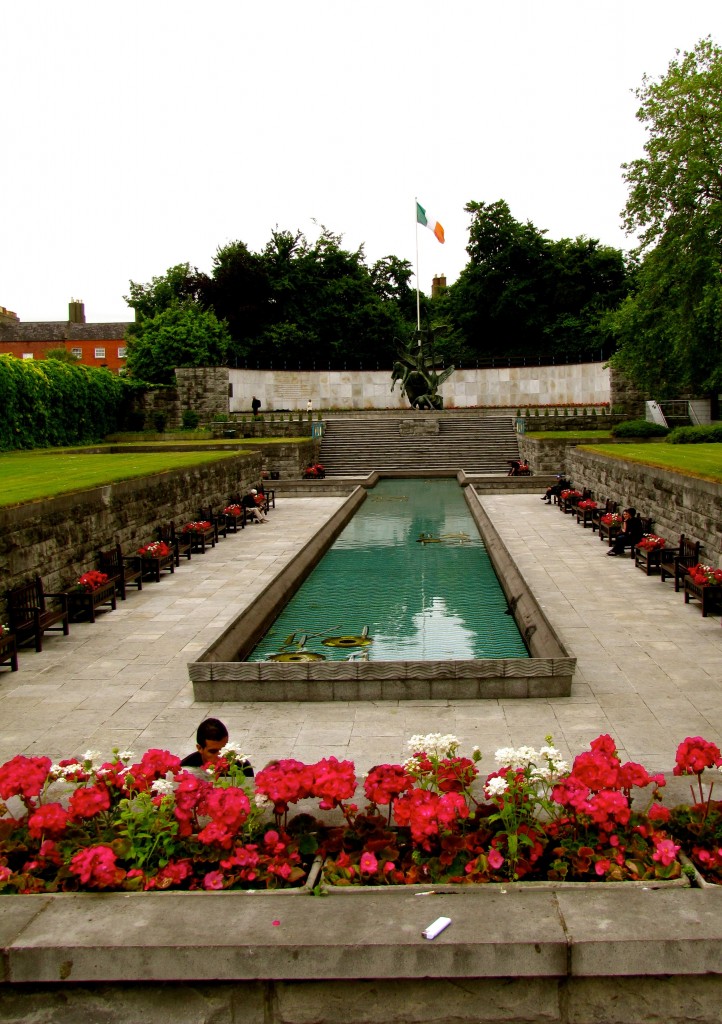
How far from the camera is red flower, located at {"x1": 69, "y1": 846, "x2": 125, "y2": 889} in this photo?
412 centimetres

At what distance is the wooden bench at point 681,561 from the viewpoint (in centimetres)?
1243

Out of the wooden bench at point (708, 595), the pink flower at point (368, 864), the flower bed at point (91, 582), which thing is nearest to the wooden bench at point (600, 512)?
the wooden bench at point (708, 595)

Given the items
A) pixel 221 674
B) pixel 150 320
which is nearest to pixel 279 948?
pixel 221 674

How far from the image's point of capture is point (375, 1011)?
3777 mm

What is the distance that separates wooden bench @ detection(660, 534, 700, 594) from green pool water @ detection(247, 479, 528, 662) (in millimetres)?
2510

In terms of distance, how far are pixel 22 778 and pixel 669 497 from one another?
42.1 ft

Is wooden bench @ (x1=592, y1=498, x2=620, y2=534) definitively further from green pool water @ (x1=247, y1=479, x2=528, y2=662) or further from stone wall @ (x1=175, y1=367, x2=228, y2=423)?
stone wall @ (x1=175, y1=367, x2=228, y2=423)

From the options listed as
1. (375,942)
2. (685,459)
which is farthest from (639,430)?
(375,942)

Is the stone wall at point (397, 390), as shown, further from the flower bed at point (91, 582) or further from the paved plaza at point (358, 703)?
the paved plaza at point (358, 703)

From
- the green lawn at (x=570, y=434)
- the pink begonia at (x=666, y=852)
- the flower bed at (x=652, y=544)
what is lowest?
the pink begonia at (x=666, y=852)

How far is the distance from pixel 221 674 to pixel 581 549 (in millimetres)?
9741

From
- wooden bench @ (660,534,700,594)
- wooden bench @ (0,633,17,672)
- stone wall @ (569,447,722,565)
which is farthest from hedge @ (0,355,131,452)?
wooden bench @ (660,534,700,594)

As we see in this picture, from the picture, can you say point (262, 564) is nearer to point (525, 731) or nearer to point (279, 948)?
point (525, 731)

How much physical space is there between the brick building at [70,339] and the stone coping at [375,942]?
2698 inches
